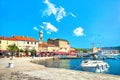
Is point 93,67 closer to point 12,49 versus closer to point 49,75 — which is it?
point 49,75

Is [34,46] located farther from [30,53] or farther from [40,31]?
[40,31]

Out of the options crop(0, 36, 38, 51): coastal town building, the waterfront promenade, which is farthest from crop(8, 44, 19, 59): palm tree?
the waterfront promenade

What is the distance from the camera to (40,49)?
469 feet

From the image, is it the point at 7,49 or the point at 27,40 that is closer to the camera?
the point at 7,49

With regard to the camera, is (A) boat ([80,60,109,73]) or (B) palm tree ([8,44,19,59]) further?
(B) palm tree ([8,44,19,59])

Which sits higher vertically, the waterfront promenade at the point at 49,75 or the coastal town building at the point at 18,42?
the coastal town building at the point at 18,42

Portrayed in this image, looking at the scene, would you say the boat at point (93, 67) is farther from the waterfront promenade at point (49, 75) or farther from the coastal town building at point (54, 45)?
the coastal town building at point (54, 45)

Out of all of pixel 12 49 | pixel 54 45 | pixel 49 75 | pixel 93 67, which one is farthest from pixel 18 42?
pixel 49 75

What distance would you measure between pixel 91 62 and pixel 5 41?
214 ft

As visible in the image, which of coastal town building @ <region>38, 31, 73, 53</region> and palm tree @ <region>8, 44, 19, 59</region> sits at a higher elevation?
coastal town building @ <region>38, 31, 73, 53</region>

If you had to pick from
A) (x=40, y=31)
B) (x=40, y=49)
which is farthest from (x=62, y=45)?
(x=40, y=49)

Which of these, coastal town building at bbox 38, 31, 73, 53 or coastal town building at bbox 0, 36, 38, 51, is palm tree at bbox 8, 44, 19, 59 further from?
coastal town building at bbox 38, 31, 73, 53

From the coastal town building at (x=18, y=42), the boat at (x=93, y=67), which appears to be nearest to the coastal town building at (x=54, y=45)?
the coastal town building at (x=18, y=42)

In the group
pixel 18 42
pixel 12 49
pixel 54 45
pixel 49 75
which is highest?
pixel 54 45
